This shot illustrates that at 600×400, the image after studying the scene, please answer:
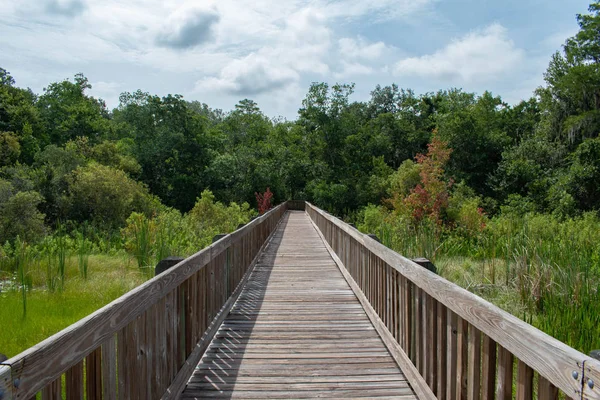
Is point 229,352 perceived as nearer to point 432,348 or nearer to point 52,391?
point 432,348

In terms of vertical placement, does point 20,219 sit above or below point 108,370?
below

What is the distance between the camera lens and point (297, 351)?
3857 mm

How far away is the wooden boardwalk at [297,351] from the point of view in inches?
122

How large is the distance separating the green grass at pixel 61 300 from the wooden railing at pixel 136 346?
2.84 m

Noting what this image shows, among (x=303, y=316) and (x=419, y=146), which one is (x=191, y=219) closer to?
(x=303, y=316)

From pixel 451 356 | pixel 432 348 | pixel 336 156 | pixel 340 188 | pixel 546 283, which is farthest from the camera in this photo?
pixel 336 156

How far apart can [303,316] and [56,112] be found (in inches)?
1972

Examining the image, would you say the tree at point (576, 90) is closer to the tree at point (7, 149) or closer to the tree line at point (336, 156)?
the tree line at point (336, 156)

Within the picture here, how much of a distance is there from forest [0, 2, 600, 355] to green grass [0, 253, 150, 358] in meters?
0.04

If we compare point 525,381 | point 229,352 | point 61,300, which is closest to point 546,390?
point 525,381

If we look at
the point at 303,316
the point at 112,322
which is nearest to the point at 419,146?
the point at 303,316

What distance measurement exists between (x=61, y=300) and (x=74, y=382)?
21.5 feet

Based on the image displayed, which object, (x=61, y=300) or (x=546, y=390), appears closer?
(x=546, y=390)

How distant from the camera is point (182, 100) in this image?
129 feet
